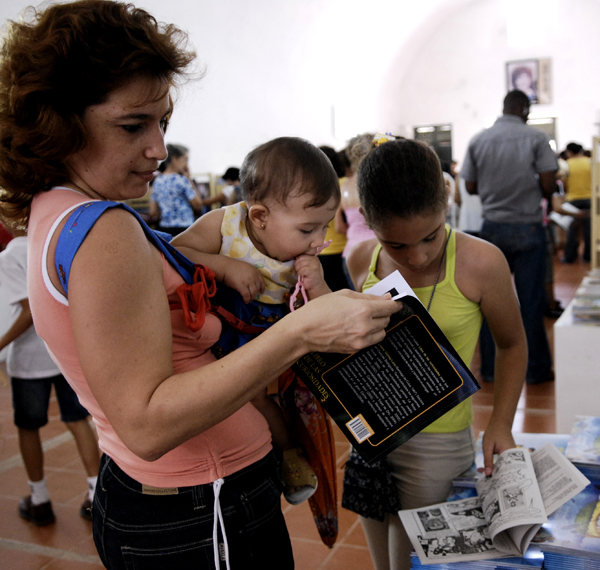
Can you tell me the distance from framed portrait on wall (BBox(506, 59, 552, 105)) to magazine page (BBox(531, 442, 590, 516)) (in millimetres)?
14972

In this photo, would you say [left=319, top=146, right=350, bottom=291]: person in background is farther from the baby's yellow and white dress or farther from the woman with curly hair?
the woman with curly hair

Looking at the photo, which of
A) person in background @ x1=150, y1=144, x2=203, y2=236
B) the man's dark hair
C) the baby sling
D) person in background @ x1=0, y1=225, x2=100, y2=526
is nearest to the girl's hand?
the baby sling

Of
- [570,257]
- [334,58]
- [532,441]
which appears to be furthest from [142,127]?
[334,58]

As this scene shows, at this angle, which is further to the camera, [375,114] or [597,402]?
[375,114]

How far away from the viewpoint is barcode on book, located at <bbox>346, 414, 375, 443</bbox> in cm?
111

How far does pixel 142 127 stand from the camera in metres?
0.95

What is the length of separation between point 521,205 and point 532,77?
1248 cm

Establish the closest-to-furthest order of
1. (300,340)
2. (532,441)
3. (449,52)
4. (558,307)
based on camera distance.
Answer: (300,340) < (532,441) < (558,307) < (449,52)

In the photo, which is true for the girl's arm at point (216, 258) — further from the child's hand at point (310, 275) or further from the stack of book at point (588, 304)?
the stack of book at point (588, 304)

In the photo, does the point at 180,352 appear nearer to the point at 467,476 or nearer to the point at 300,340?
the point at 300,340

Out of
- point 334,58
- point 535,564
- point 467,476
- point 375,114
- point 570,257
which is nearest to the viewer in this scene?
point 535,564

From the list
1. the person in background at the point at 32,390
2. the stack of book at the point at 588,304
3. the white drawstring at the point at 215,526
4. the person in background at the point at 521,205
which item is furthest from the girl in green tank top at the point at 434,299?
the person in background at the point at 521,205

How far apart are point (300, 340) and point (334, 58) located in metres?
11.4

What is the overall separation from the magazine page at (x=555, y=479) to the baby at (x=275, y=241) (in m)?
0.50
